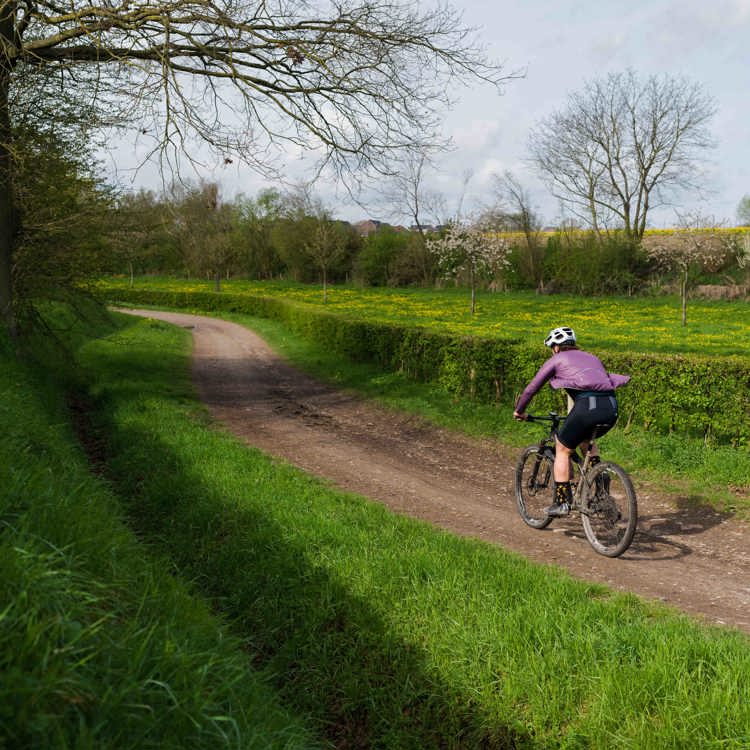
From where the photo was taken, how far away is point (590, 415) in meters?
5.98

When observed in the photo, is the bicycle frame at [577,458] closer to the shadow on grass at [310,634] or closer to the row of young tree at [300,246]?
the shadow on grass at [310,634]

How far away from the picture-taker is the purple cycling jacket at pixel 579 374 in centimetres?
599

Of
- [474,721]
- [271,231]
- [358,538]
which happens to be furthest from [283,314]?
[271,231]

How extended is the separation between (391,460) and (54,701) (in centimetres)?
759

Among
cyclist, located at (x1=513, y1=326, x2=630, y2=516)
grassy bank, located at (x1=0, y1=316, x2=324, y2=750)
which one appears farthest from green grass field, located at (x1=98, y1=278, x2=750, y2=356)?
grassy bank, located at (x1=0, y1=316, x2=324, y2=750)

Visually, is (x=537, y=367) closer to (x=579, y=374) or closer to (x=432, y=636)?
(x=579, y=374)

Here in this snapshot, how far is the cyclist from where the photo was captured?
236 inches

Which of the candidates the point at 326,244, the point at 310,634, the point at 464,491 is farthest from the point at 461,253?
the point at 310,634

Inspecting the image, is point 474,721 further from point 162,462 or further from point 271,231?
point 271,231

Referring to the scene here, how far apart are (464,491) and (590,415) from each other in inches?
102

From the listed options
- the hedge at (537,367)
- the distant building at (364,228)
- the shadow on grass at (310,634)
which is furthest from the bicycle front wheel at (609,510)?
the distant building at (364,228)

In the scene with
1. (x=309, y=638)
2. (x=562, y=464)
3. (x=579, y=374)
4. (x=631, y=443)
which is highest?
(x=579, y=374)

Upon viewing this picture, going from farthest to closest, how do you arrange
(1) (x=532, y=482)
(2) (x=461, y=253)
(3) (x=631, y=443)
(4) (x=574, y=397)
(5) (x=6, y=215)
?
(2) (x=461, y=253), (5) (x=6, y=215), (3) (x=631, y=443), (1) (x=532, y=482), (4) (x=574, y=397)

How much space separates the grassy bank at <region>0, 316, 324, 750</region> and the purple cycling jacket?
11.9 feet
